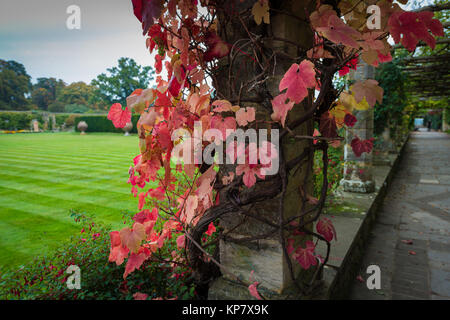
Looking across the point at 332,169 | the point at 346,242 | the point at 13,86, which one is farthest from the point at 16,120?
the point at 346,242

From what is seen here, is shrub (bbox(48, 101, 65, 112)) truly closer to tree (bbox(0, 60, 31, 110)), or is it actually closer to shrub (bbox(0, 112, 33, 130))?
tree (bbox(0, 60, 31, 110))

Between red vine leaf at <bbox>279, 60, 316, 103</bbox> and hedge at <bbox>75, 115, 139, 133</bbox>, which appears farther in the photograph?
hedge at <bbox>75, 115, 139, 133</bbox>

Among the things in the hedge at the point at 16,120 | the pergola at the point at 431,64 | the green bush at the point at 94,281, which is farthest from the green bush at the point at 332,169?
the hedge at the point at 16,120

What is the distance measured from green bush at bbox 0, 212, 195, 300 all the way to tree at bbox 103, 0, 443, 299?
32 cm

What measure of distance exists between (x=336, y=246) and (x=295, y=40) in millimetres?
1650

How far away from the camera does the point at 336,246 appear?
2057mm

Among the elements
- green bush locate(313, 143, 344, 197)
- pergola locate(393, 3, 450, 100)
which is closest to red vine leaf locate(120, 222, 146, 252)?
green bush locate(313, 143, 344, 197)

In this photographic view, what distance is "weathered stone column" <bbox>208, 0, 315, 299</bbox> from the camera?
1.05m

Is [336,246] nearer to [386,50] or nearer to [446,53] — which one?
[386,50]

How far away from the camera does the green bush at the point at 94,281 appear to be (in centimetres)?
134

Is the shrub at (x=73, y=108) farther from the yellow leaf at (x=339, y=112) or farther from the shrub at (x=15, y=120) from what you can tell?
the yellow leaf at (x=339, y=112)

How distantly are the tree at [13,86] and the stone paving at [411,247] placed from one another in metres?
34.3

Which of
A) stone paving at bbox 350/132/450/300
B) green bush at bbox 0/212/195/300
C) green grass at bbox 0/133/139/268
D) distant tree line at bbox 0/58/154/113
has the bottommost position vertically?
stone paving at bbox 350/132/450/300
